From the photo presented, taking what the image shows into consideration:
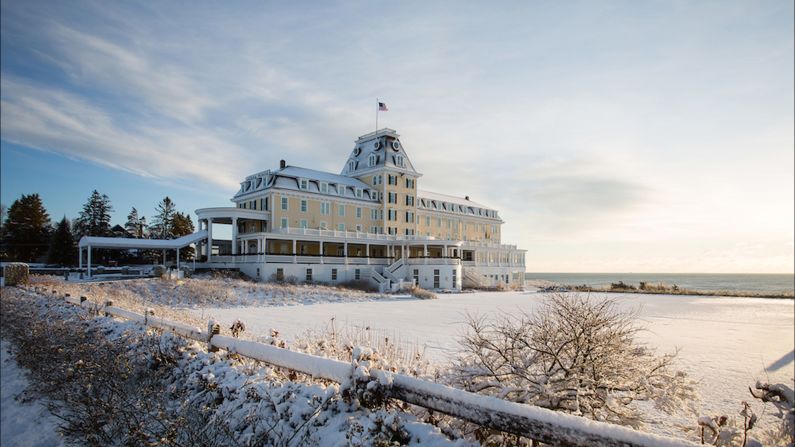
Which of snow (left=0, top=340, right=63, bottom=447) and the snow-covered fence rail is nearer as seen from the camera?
the snow-covered fence rail

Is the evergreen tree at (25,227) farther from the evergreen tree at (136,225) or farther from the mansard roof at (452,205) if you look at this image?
the mansard roof at (452,205)

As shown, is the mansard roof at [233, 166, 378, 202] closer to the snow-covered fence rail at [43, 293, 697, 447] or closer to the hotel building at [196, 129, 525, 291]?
the hotel building at [196, 129, 525, 291]

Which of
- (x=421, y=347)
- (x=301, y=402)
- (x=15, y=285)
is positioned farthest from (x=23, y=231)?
(x=301, y=402)

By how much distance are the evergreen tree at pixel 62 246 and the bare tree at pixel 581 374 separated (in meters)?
35.3

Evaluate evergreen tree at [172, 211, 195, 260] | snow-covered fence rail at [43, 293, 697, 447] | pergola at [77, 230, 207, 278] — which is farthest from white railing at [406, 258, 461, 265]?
snow-covered fence rail at [43, 293, 697, 447]

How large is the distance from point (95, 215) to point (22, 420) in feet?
61.9

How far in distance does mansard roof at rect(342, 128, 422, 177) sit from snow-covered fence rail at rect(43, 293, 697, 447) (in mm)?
47472

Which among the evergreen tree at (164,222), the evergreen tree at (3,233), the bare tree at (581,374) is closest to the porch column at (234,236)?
the evergreen tree at (164,222)

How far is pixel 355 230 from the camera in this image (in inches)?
1967

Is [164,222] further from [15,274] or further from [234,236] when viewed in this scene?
[15,274]

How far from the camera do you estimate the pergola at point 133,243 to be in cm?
3056

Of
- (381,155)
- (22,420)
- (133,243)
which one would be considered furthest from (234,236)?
(22,420)

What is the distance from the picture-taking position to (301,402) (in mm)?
5125

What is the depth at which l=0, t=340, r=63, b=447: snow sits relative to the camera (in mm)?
6863
